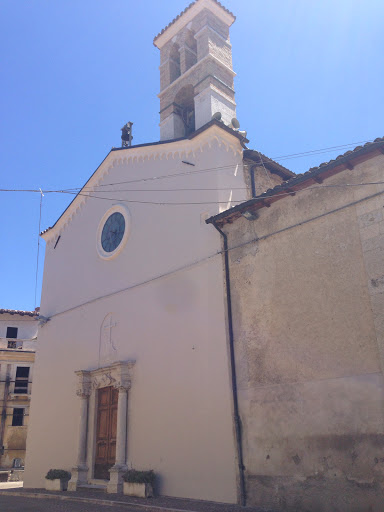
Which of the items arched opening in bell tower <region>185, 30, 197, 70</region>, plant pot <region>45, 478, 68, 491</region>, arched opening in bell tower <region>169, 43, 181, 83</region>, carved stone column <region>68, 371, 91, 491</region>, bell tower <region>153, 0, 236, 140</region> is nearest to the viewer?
carved stone column <region>68, 371, 91, 491</region>

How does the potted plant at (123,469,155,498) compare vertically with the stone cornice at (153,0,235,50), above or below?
below

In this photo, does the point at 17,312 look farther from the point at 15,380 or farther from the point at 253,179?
the point at 253,179

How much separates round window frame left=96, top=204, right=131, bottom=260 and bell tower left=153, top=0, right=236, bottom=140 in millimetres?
2626

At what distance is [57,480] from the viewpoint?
474 inches

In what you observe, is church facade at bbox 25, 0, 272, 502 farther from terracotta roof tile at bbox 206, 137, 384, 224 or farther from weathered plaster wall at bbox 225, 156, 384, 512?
terracotta roof tile at bbox 206, 137, 384, 224

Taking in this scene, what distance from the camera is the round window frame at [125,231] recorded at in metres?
13.0

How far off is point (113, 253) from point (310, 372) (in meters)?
7.35

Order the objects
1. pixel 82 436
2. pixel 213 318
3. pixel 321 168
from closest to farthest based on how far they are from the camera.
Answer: pixel 321 168 < pixel 213 318 < pixel 82 436

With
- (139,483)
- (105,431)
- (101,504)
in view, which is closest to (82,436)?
(105,431)

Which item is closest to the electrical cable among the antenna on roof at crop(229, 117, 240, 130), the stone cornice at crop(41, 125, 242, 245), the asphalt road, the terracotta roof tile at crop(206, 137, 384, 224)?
the terracotta roof tile at crop(206, 137, 384, 224)

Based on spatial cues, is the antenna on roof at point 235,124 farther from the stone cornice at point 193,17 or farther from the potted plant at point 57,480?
the potted plant at point 57,480

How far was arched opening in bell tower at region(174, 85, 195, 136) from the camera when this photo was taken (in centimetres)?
1412

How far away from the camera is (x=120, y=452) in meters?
10.7

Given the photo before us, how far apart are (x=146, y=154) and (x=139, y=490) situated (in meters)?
8.65
